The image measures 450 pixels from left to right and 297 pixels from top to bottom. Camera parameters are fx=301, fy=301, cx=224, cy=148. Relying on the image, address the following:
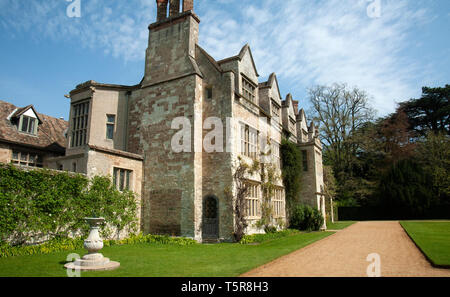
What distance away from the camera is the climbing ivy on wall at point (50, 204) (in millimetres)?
10289

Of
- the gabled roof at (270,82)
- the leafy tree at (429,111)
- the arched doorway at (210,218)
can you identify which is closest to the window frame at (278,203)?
the arched doorway at (210,218)

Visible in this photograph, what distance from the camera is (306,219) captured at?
21.9 metres

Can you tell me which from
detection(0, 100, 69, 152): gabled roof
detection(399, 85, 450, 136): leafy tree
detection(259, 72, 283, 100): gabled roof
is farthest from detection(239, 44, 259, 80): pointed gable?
detection(399, 85, 450, 136): leafy tree

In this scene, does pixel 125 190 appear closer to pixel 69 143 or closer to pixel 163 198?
pixel 163 198

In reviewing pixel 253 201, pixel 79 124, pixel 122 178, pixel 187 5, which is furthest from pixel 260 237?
pixel 187 5

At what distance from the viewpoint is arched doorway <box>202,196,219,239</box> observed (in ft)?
49.3

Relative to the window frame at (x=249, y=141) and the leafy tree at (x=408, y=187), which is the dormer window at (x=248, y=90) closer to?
the window frame at (x=249, y=141)

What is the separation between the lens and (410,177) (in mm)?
33219

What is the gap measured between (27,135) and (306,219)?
64.1 ft

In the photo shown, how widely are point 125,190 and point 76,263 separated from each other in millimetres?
7139

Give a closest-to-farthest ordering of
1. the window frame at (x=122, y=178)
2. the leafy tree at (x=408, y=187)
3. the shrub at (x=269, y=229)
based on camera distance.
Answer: the window frame at (x=122, y=178) → the shrub at (x=269, y=229) → the leafy tree at (x=408, y=187)

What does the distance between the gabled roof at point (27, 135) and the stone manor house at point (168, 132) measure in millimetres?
78

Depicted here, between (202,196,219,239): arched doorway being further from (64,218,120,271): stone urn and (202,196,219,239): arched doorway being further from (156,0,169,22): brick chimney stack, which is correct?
(156,0,169,22): brick chimney stack

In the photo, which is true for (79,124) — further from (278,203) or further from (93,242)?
(278,203)
